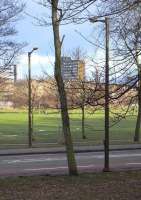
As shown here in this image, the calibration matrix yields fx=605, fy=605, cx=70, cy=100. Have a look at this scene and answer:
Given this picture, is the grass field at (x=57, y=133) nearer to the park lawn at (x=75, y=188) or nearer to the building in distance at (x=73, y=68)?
the building in distance at (x=73, y=68)

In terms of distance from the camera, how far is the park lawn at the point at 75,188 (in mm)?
11500

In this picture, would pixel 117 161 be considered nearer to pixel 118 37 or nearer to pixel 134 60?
pixel 118 37

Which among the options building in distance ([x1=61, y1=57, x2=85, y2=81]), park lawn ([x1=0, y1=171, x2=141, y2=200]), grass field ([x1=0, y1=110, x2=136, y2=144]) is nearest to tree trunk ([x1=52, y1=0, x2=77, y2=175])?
park lawn ([x1=0, y1=171, x2=141, y2=200])

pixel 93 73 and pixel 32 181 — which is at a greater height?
pixel 93 73

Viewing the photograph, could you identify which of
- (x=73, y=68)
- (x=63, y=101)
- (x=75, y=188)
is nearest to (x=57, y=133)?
(x=73, y=68)

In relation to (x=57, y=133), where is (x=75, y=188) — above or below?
above

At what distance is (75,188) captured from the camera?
1281 centimetres

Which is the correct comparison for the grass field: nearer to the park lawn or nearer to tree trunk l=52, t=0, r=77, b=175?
tree trunk l=52, t=0, r=77, b=175

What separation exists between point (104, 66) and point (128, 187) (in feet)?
11.8

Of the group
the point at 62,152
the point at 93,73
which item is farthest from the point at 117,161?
the point at 93,73

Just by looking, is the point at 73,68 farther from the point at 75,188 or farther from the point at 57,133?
the point at 57,133

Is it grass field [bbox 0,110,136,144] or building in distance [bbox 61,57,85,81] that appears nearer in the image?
building in distance [bbox 61,57,85,81]

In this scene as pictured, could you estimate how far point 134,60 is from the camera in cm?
1319

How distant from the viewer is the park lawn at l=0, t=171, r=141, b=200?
11500 millimetres
